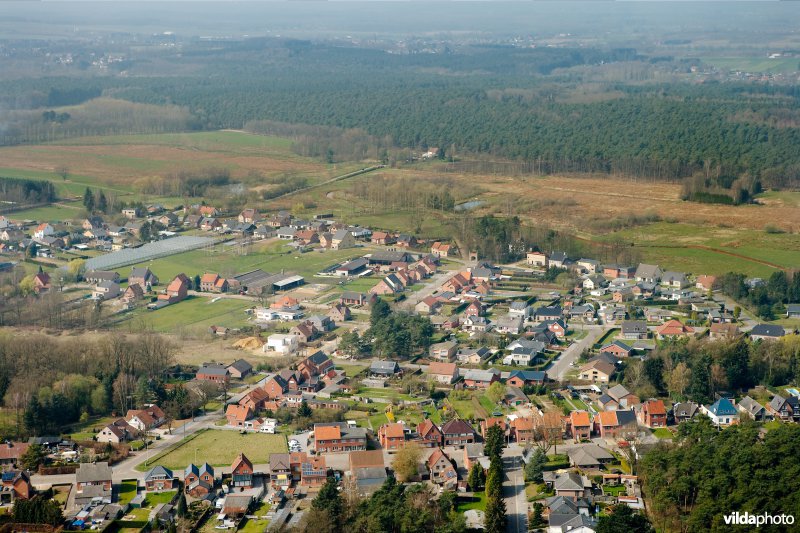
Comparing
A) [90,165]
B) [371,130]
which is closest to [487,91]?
[371,130]

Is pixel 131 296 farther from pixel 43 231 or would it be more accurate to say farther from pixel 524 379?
pixel 524 379

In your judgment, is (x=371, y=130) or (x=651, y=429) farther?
(x=371, y=130)

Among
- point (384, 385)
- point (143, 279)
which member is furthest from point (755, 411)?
point (143, 279)

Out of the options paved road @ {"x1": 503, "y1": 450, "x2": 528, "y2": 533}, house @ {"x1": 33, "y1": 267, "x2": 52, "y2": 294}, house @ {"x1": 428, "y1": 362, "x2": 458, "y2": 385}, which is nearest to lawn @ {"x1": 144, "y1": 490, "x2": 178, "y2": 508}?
paved road @ {"x1": 503, "y1": 450, "x2": 528, "y2": 533}

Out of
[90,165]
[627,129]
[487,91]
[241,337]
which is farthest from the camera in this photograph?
[487,91]

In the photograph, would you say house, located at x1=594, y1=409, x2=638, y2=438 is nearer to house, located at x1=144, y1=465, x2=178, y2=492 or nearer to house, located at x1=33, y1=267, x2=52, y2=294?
house, located at x1=144, y1=465, x2=178, y2=492

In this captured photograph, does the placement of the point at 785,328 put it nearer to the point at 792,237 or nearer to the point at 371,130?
the point at 792,237
